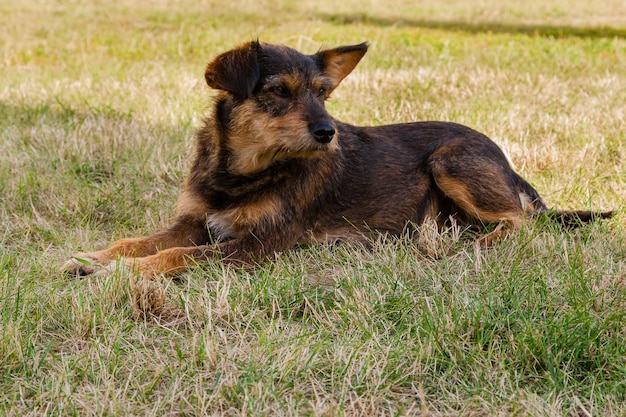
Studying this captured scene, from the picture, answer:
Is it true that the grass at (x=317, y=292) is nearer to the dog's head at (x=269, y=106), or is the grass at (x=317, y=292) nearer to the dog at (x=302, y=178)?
the dog at (x=302, y=178)

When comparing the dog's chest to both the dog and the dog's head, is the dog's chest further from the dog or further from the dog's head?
the dog's head

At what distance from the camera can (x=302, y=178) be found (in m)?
4.96

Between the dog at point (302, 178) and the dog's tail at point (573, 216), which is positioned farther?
the dog's tail at point (573, 216)

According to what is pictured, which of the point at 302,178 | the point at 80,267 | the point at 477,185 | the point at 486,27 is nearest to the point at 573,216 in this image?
the point at 477,185

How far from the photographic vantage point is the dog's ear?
509 cm

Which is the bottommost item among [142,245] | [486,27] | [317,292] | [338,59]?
[486,27]

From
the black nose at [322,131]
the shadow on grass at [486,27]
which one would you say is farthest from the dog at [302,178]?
the shadow on grass at [486,27]

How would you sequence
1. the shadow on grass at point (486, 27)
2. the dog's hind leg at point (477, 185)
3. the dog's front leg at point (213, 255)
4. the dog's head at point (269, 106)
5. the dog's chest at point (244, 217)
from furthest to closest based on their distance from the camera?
1. the shadow on grass at point (486, 27)
2. the dog's hind leg at point (477, 185)
3. the dog's chest at point (244, 217)
4. the dog's head at point (269, 106)
5. the dog's front leg at point (213, 255)

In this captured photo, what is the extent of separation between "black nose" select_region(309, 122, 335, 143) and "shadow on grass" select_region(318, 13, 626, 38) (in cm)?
1200

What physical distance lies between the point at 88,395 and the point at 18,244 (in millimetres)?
2246

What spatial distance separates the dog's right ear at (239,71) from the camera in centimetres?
459

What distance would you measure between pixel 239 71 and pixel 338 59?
2.81ft

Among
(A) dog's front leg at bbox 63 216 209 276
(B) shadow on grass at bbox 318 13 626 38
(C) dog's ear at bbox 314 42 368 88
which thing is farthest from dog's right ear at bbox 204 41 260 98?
(B) shadow on grass at bbox 318 13 626 38

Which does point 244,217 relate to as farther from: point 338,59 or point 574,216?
point 574,216
